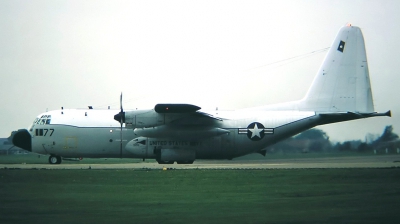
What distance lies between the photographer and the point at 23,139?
1372 inches

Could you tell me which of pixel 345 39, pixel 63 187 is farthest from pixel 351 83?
pixel 63 187

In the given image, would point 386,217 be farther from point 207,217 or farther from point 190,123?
point 190,123

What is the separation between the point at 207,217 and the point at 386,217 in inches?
169

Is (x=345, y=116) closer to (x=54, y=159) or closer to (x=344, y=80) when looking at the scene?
(x=344, y=80)

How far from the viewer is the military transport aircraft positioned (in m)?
33.0

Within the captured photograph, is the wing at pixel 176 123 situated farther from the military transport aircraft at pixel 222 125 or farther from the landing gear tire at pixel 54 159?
the landing gear tire at pixel 54 159

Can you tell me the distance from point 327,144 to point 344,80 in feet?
20.8

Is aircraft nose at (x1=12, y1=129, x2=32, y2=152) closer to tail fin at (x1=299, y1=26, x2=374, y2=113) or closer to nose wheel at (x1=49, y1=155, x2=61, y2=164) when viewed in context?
nose wheel at (x1=49, y1=155, x2=61, y2=164)

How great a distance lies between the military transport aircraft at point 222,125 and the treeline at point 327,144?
4.01 m

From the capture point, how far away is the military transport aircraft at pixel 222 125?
33.0 meters

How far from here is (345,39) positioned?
112ft

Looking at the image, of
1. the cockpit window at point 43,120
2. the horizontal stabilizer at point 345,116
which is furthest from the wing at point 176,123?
the horizontal stabilizer at point 345,116

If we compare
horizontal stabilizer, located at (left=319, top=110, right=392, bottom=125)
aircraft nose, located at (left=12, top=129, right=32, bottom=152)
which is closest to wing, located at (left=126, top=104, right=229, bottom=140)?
horizontal stabilizer, located at (left=319, top=110, right=392, bottom=125)

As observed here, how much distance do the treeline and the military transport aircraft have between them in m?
Answer: 4.01
